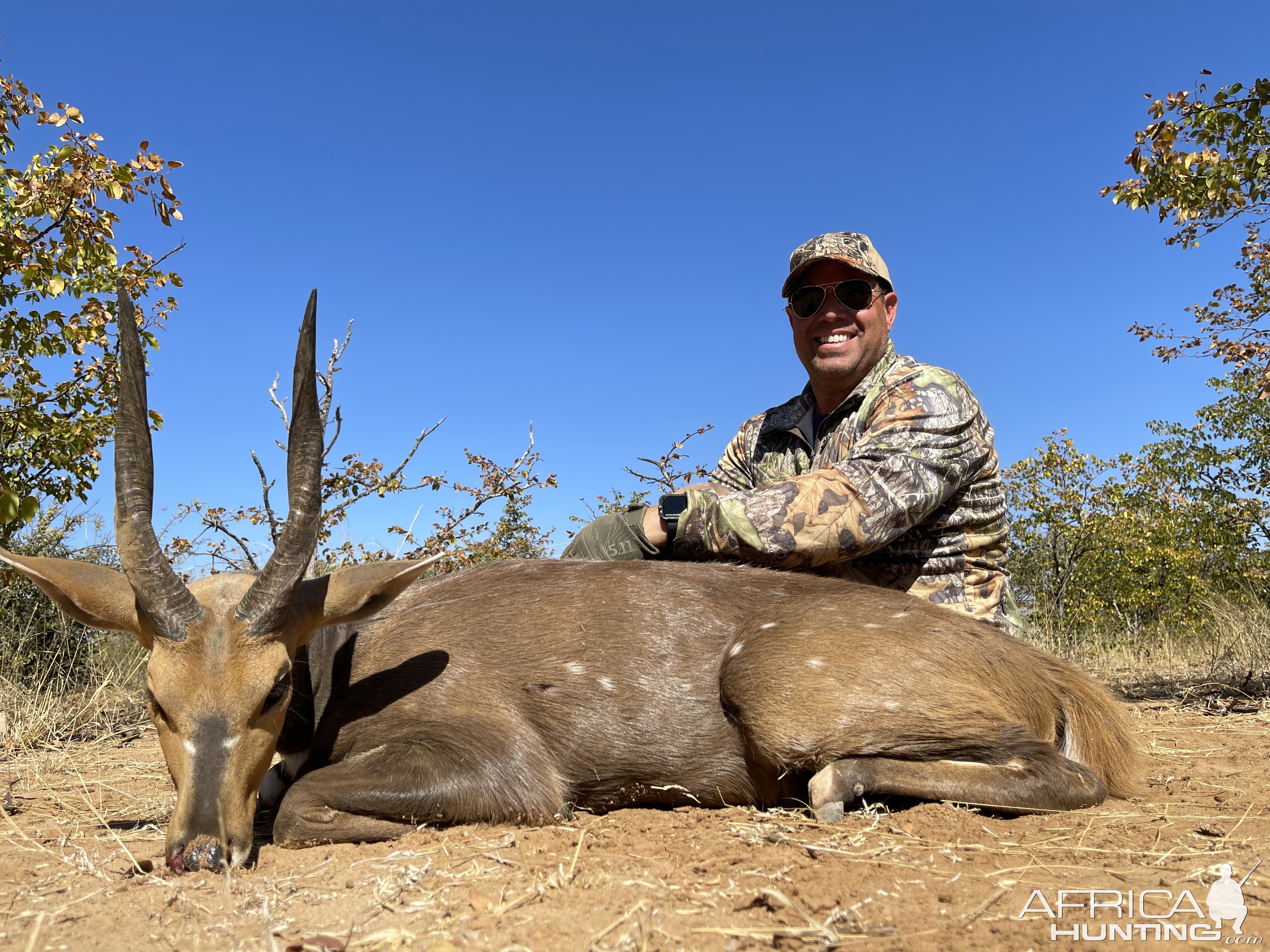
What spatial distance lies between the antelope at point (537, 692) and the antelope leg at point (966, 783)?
1 centimetres

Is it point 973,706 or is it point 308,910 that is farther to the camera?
point 973,706

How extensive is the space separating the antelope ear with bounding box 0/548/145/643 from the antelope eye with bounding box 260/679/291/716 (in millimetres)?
640

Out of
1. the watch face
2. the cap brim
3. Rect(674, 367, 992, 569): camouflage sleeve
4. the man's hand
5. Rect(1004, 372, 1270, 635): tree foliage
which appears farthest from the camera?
Rect(1004, 372, 1270, 635): tree foliage

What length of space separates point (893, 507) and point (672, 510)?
1.21 meters

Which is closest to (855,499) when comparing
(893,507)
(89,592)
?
(893,507)

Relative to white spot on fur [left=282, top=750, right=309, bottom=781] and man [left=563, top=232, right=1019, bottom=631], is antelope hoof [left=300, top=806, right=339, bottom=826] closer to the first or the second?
white spot on fur [left=282, top=750, right=309, bottom=781]

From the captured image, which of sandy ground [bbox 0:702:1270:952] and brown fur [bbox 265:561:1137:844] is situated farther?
brown fur [bbox 265:561:1137:844]

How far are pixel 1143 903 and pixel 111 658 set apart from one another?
31.4ft

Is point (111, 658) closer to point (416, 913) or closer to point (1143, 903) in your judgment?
point (416, 913)

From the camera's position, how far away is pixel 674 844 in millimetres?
3408

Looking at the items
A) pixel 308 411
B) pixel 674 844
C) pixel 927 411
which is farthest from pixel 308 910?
pixel 927 411

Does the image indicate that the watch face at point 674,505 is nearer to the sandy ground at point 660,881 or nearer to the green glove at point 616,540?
the green glove at point 616,540

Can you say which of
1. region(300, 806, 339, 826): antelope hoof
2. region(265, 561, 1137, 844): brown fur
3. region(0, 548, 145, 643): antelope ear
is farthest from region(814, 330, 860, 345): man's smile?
region(0, 548, 145, 643): antelope ear

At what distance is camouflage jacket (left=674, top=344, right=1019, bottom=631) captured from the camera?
487cm
